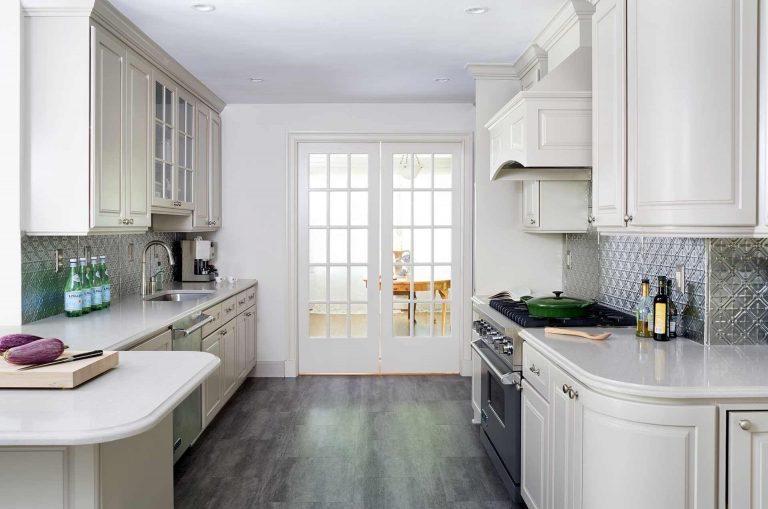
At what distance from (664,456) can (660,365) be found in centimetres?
36

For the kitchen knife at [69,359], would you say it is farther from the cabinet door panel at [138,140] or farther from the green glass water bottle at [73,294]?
the cabinet door panel at [138,140]

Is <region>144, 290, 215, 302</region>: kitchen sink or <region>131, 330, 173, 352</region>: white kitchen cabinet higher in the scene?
<region>144, 290, 215, 302</region>: kitchen sink

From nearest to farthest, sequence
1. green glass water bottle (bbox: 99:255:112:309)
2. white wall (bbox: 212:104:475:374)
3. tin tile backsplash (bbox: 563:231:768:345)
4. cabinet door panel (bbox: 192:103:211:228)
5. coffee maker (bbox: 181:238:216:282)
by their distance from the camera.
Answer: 1. tin tile backsplash (bbox: 563:231:768:345)
2. green glass water bottle (bbox: 99:255:112:309)
3. cabinet door panel (bbox: 192:103:211:228)
4. coffee maker (bbox: 181:238:216:282)
5. white wall (bbox: 212:104:475:374)

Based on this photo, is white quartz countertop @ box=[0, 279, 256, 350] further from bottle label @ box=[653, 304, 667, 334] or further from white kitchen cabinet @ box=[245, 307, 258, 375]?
bottle label @ box=[653, 304, 667, 334]

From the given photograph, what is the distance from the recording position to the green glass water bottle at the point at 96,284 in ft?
11.0

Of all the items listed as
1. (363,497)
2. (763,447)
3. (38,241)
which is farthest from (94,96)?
(763,447)

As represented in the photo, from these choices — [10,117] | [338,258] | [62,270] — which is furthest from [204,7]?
[338,258]

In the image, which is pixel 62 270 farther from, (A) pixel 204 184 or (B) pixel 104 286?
(A) pixel 204 184

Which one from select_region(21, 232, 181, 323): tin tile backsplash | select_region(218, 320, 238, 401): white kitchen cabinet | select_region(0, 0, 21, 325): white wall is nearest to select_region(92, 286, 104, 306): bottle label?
select_region(21, 232, 181, 323): tin tile backsplash

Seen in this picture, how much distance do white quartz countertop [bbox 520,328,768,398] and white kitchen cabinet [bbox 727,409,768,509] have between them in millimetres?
75

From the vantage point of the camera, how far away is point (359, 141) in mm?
5551

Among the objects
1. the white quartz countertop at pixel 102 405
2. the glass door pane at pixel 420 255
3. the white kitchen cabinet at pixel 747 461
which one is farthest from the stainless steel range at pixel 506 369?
the glass door pane at pixel 420 255

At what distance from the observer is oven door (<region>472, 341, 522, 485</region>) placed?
2859 millimetres

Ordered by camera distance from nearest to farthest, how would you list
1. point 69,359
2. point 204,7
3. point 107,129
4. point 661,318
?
point 69,359 → point 661,318 → point 107,129 → point 204,7
